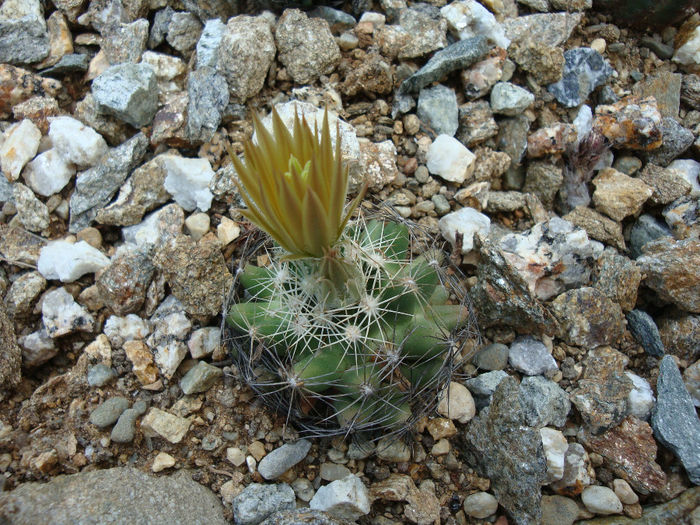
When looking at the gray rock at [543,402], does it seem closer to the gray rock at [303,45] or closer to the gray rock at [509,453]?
the gray rock at [509,453]

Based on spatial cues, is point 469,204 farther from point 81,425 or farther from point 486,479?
point 81,425

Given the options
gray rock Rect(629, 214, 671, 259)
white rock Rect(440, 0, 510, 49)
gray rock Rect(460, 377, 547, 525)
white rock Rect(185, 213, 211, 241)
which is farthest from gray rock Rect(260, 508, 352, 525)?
white rock Rect(440, 0, 510, 49)

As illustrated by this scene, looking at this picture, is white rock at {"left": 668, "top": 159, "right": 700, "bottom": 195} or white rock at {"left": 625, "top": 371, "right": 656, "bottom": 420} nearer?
white rock at {"left": 625, "top": 371, "right": 656, "bottom": 420}

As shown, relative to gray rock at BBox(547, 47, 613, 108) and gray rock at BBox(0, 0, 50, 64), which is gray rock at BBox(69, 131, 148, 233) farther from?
gray rock at BBox(547, 47, 613, 108)

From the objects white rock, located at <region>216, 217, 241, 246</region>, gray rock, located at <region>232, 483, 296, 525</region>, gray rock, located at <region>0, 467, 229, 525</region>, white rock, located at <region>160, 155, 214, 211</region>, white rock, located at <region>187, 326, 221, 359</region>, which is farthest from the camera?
white rock, located at <region>160, 155, 214, 211</region>

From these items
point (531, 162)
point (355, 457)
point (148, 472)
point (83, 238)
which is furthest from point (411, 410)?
point (83, 238)

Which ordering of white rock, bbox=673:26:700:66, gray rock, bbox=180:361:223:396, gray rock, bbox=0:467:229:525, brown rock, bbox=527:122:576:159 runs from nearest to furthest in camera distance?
gray rock, bbox=0:467:229:525
gray rock, bbox=180:361:223:396
brown rock, bbox=527:122:576:159
white rock, bbox=673:26:700:66

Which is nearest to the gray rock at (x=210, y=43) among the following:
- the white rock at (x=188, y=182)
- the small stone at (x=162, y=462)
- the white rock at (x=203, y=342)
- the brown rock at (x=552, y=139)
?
the white rock at (x=188, y=182)
